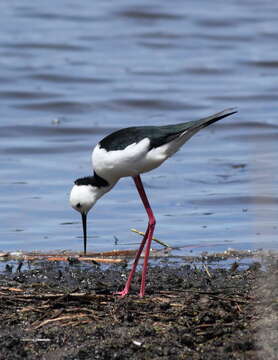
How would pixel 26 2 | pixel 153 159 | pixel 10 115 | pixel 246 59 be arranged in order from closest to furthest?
pixel 153 159 < pixel 10 115 < pixel 246 59 < pixel 26 2

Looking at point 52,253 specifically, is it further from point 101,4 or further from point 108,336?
point 101,4

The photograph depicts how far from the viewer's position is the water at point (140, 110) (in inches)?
373

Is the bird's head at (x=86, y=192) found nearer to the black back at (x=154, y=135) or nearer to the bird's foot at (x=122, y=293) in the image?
the black back at (x=154, y=135)

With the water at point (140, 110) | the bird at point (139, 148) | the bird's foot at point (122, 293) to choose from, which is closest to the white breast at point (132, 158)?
the bird at point (139, 148)

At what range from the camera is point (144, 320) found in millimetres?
6215

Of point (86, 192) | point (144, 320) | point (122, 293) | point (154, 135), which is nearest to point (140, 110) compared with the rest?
point (86, 192)

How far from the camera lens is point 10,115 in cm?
1465

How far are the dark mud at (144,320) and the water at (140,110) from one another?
55 centimetres

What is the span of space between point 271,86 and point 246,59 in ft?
5.49

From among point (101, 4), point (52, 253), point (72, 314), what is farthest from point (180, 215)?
point (101, 4)

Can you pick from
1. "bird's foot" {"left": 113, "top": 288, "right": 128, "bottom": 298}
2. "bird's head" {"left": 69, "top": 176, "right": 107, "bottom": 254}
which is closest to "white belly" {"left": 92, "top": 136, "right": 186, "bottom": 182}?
"bird's head" {"left": 69, "top": 176, "right": 107, "bottom": 254}

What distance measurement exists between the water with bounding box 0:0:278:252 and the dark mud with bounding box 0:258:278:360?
1.80ft

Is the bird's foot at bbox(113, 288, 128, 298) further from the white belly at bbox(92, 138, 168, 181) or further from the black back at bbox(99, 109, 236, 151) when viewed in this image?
the black back at bbox(99, 109, 236, 151)

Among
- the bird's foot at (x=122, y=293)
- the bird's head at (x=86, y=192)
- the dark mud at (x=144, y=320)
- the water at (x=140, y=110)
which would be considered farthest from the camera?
the water at (x=140, y=110)
